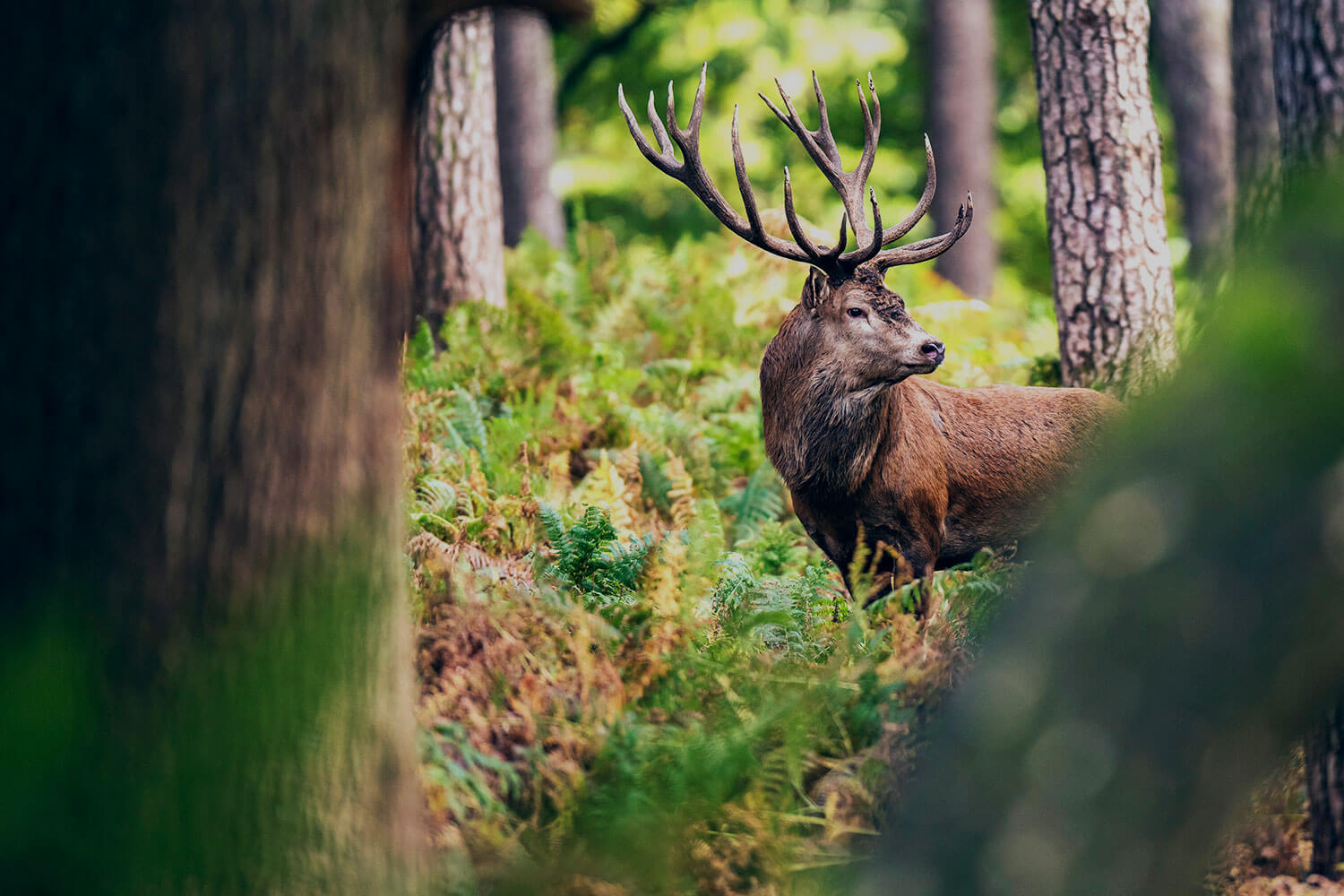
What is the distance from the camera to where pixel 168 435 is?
2.55m

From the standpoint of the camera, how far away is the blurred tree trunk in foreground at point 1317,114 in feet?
11.8

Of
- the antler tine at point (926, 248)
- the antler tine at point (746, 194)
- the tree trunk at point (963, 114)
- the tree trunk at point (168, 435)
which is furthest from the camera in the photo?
the tree trunk at point (963, 114)

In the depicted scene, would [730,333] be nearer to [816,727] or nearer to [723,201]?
[723,201]

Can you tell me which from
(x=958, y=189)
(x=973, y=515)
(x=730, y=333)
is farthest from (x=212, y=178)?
(x=958, y=189)

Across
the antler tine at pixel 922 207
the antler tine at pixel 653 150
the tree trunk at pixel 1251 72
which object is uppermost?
the tree trunk at pixel 1251 72

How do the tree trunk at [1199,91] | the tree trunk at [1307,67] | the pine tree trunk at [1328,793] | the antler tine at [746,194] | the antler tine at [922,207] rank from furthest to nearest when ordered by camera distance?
the tree trunk at [1199,91], the antler tine at [922,207], the antler tine at [746,194], the tree trunk at [1307,67], the pine tree trunk at [1328,793]

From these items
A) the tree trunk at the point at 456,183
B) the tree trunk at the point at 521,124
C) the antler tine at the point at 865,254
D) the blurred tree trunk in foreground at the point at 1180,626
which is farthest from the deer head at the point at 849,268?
the tree trunk at the point at 521,124

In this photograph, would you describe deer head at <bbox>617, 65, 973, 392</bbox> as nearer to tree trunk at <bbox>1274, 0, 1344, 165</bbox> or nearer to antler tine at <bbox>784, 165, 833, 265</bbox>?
antler tine at <bbox>784, 165, 833, 265</bbox>

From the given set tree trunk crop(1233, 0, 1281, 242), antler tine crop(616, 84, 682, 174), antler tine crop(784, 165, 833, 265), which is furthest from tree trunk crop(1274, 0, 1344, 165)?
tree trunk crop(1233, 0, 1281, 242)

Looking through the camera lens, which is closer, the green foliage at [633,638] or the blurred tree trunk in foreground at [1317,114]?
the green foliage at [633,638]

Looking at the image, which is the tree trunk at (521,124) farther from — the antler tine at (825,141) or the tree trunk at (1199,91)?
the antler tine at (825,141)

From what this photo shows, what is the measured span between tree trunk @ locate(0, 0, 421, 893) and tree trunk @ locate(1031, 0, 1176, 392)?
5725 mm

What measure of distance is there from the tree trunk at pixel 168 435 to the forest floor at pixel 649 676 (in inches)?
29.5

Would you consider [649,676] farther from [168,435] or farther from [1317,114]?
[1317,114]
